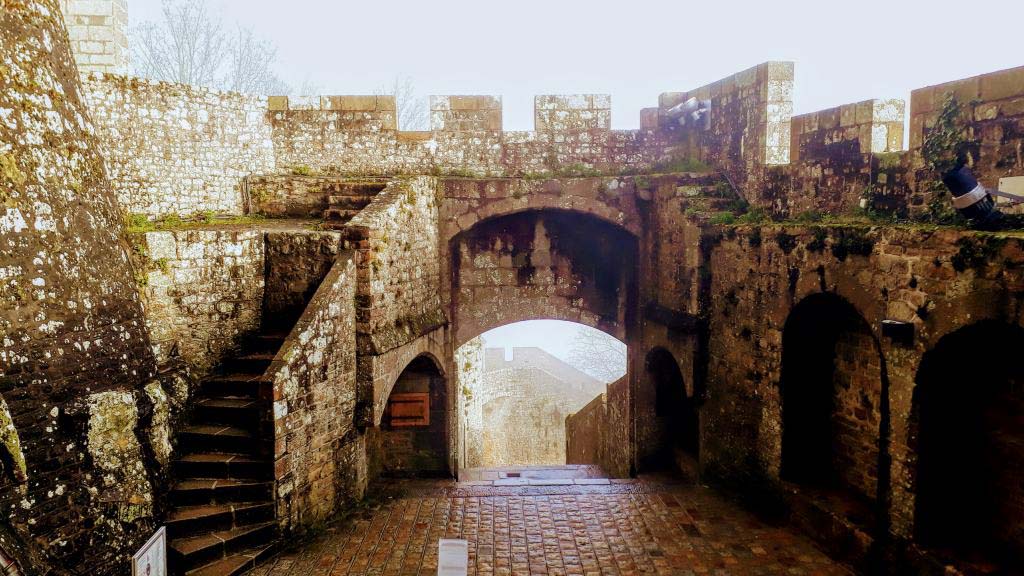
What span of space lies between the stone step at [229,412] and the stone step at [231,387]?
112 mm

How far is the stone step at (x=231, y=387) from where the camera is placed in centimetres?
685

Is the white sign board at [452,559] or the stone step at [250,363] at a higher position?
the stone step at [250,363]

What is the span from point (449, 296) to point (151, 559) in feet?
20.1

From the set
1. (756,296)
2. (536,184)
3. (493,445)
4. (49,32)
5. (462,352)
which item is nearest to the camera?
(49,32)

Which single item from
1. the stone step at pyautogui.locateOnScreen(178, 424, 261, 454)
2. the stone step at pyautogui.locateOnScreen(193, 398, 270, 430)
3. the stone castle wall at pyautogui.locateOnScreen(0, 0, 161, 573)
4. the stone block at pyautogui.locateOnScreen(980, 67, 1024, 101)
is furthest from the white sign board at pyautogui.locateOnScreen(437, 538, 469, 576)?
the stone block at pyautogui.locateOnScreen(980, 67, 1024, 101)

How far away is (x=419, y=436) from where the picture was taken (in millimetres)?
10141

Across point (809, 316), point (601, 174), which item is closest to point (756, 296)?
point (809, 316)

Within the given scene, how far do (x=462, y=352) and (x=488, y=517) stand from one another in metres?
5.88

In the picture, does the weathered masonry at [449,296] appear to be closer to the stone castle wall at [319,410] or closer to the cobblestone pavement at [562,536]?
the stone castle wall at [319,410]

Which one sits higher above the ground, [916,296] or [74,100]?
[74,100]

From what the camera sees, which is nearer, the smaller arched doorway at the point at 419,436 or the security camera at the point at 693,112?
the security camera at the point at 693,112

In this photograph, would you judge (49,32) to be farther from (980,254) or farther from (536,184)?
(980,254)

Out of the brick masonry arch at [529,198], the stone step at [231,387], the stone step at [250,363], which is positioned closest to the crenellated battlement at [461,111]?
the brick masonry arch at [529,198]

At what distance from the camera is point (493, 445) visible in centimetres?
2012
